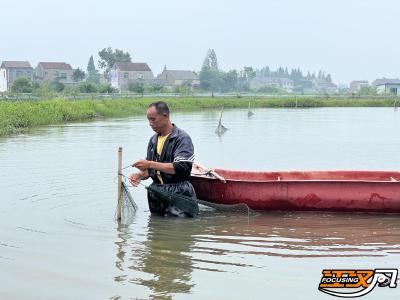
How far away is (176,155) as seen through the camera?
832 centimetres

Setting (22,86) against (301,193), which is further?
(22,86)

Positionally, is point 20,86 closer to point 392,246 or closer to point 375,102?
point 375,102

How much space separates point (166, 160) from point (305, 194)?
2.26m

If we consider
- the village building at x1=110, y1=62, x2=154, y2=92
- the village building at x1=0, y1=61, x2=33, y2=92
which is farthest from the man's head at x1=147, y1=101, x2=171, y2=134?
the village building at x1=0, y1=61, x2=33, y2=92

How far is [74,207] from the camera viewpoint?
10500 mm

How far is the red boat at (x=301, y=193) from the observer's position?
941 cm

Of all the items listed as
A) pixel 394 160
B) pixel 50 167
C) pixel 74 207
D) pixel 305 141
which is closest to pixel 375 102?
pixel 305 141

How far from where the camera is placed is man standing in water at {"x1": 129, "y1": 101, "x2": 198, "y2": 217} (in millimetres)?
8312

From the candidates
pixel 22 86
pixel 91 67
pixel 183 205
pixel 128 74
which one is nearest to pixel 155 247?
pixel 183 205

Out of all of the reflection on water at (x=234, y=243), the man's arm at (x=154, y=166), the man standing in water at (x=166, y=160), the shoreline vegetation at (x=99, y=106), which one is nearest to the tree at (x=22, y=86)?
the shoreline vegetation at (x=99, y=106)

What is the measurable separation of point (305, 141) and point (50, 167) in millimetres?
11648

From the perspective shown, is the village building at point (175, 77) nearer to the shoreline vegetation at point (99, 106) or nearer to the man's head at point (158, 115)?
the shoreline vegetation at point (99, 106)

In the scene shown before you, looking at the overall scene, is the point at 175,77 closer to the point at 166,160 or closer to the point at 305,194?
the point at 305,194

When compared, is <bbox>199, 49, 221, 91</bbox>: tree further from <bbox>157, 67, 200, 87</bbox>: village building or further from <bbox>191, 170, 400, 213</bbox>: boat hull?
<bbox>191, 170, 400, 213</bbox>: boat hull
